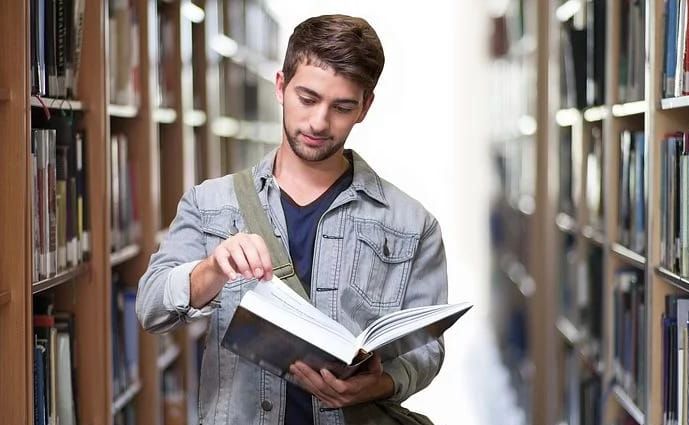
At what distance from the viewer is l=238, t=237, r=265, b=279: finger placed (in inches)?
60.3

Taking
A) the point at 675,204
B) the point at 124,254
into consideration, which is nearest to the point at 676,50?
the point at 675,204

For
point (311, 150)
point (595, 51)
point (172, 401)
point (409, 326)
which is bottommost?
point (172, 401)

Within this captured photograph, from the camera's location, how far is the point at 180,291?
1622 millimetres

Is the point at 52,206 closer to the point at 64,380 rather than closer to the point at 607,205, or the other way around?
the point at 64,380

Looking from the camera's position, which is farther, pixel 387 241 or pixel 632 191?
pixel 632 191

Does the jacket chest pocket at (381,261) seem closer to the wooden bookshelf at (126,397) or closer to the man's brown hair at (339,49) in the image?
the man's brown hair at (339,49)

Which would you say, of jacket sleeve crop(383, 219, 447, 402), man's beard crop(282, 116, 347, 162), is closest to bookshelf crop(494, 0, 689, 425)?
jacket sleeve crop(383, 219, 447, 402)

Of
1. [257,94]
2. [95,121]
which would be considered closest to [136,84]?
[95,121]

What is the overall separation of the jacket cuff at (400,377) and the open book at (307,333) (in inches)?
3.5

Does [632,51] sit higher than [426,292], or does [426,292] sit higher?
[632,51]

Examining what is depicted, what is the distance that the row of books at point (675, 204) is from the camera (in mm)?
2357

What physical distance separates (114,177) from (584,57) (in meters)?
1.67

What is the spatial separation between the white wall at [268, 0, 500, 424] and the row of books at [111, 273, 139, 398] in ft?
10.7

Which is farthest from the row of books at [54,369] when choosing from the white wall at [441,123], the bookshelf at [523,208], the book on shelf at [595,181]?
the white wall at [441,123]
